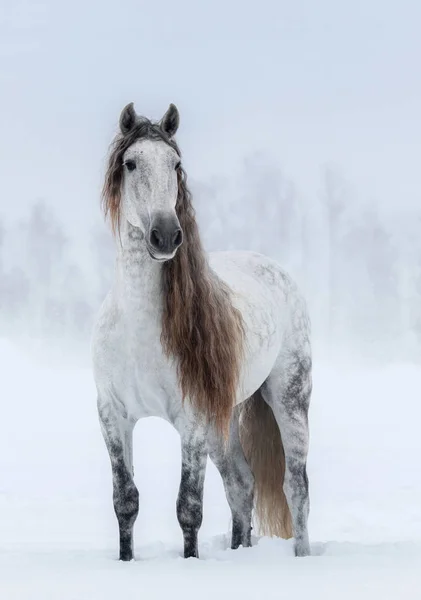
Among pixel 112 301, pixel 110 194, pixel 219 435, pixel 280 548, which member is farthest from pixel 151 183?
pixel 280 548

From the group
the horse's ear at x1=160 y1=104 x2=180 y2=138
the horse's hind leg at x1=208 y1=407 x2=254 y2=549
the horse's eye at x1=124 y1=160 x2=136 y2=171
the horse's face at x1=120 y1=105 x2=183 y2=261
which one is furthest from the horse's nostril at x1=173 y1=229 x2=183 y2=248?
the horse's hind leg at x1=208 y1=407 x2=254 y2=549

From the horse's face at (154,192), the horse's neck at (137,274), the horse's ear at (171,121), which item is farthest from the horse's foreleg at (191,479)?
the horse's ear at (171,121)

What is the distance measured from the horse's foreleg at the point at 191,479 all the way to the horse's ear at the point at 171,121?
4.71ft

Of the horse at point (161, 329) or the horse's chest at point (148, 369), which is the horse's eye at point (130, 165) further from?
the horse's chest at point (148, 369)

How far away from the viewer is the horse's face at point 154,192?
3.93 metres

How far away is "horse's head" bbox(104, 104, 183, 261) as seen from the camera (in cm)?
394

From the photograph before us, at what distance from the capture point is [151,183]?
4.08 metres

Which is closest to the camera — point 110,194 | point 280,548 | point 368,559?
point 110,194

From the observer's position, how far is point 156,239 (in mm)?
3941

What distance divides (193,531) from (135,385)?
29.8 inches

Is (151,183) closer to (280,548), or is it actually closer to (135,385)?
(135,385)

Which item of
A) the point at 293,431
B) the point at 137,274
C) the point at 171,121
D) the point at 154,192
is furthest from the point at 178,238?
the point at 293,431

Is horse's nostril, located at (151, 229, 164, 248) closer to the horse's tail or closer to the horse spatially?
the horse

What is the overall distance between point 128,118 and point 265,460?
234 cm
